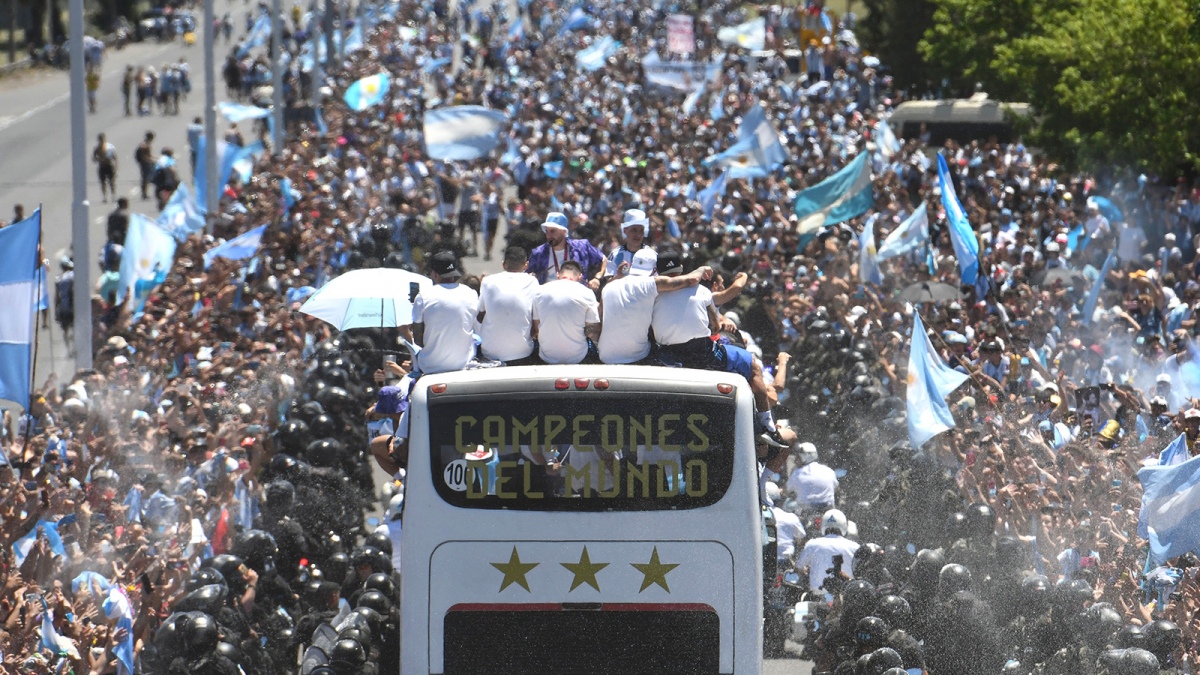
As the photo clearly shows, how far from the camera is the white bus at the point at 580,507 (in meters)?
9.64

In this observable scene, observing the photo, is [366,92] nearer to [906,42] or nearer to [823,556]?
[906,42]

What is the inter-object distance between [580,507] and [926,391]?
6.23 m

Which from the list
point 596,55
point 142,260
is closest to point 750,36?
point 596,55

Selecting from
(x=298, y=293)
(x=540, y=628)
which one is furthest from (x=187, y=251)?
(x=540, y=628)

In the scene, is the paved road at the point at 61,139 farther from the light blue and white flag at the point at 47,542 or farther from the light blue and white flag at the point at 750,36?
the light blue and white flag at the point at 750,36

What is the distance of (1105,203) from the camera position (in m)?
25.7

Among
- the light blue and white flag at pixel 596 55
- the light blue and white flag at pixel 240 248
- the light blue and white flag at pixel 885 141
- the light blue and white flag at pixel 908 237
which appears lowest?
the light blue and white flag at pixel 596 55

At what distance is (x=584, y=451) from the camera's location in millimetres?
9664

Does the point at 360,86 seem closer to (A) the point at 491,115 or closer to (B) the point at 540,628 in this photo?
(A) the point at 491,115

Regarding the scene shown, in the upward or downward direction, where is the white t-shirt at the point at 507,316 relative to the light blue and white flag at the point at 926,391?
upward

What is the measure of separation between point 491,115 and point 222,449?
16.5 meters

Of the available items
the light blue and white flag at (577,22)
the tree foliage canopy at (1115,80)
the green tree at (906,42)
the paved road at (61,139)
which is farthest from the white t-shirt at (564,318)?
the light blue and white flag at (577,22)

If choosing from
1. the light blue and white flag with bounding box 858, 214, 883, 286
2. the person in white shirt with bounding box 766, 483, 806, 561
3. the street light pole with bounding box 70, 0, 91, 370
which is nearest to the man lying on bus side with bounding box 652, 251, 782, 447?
the person in white shirt with bounding box 766, 483, 806, 561

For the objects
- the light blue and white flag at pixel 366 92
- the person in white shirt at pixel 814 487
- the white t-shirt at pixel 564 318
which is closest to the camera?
the white t-shirt at pixel 564 318
